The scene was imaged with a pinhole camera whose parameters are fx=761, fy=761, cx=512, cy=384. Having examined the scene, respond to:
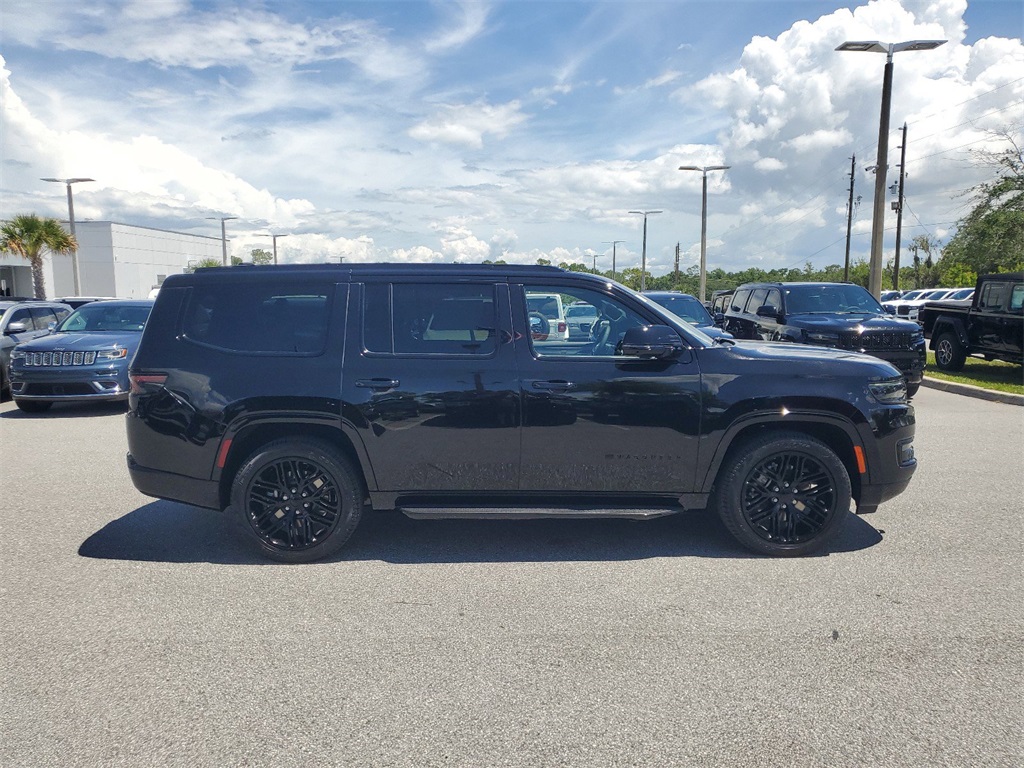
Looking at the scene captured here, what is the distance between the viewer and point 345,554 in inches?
197

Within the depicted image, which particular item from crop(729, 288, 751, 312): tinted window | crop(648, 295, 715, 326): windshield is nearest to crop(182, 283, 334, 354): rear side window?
crop(648, 295, 715, 326): windshield

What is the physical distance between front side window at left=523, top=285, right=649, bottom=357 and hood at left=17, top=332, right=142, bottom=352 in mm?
8305

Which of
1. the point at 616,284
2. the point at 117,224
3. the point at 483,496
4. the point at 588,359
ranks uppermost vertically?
the point at 117,224

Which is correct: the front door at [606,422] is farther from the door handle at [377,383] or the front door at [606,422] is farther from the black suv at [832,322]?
the black suv at [832,322]

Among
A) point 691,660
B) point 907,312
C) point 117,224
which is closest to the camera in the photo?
point 691,660

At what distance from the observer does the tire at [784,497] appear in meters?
4.83

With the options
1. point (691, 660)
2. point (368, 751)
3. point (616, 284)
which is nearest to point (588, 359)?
point (616, 284)

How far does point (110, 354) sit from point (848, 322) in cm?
A: 1103

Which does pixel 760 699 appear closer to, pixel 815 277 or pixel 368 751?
pixel 368 751

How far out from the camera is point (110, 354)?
11047 millimetres

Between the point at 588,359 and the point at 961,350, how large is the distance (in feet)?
44.3

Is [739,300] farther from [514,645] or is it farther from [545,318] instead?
[514,645]

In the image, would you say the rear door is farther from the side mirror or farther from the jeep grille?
the jeep grille

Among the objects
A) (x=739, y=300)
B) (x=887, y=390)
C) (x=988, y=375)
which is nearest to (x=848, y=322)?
(x=739, y=300)
